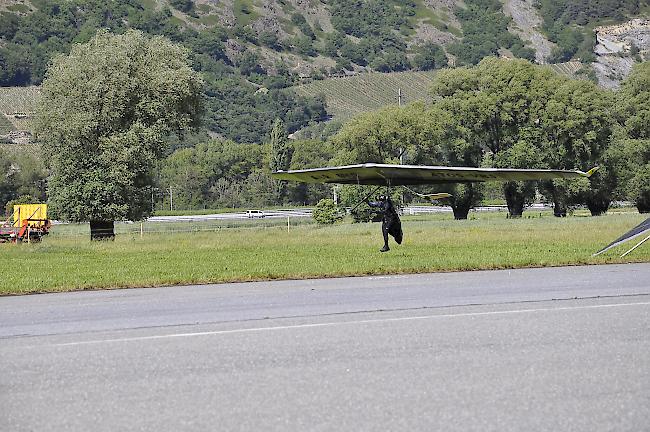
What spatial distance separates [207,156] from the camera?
150 m

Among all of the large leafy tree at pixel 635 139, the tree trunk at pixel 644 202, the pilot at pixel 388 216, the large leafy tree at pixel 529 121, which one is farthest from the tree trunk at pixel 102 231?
the tree trunk at pixel 644 202

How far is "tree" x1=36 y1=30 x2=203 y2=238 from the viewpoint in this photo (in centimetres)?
4881

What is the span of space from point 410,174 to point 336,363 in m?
24.5

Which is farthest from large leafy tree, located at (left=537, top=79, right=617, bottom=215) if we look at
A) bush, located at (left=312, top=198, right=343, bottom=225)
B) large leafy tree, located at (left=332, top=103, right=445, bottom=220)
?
bush, located at (left=312, top=198, right=343, bottom=225)

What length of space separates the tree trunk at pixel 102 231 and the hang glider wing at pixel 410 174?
14.8 metres

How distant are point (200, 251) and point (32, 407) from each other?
979 inches

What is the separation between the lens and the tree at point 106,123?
1922 inches

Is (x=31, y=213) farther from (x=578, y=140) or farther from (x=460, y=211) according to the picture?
(x=578, y=140)

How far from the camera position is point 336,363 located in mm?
8867

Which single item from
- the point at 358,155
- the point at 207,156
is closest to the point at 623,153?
the point at 358,155

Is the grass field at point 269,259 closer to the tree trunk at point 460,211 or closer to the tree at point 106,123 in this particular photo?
the tree at point 106,123

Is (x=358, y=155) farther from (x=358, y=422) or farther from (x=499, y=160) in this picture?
(x=358, y=422)

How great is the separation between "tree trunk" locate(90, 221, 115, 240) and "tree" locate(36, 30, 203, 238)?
0.05 m

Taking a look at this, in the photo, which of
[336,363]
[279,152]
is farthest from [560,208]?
[336,363]
